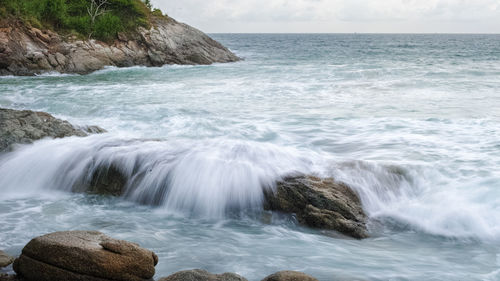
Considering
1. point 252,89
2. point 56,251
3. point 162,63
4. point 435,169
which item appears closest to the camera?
point 56,251

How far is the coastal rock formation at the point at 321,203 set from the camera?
5.46 metres

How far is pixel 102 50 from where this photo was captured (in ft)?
91.0

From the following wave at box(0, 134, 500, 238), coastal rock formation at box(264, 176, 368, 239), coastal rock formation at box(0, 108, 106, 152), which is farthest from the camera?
coastal rock formation at box(0, 108, 106, 152)

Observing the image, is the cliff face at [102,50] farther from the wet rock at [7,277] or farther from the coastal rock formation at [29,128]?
the wet rock at [7,277]

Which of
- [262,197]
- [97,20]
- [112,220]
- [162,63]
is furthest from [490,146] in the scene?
[97,20]

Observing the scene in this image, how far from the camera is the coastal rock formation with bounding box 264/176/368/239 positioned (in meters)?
5.46

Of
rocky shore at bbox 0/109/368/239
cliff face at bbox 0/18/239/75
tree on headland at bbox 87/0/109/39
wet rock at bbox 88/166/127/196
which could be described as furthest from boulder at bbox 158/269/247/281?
tree on headland at bbox 87/0/109/39

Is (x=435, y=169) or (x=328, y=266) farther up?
(x=435, y=169)

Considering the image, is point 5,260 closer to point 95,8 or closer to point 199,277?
point 199,277

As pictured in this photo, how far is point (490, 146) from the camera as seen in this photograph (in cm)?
845

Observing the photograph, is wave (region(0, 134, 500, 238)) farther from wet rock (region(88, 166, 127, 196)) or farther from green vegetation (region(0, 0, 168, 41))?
green vegetation (region(0, 0, 168, 41))

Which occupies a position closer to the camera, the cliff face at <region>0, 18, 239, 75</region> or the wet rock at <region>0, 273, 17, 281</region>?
the wet rock at <region>0, 273, 17, 281</region>

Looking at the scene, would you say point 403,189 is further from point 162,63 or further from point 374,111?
point 162,63

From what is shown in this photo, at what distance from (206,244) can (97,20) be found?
28073 mm
